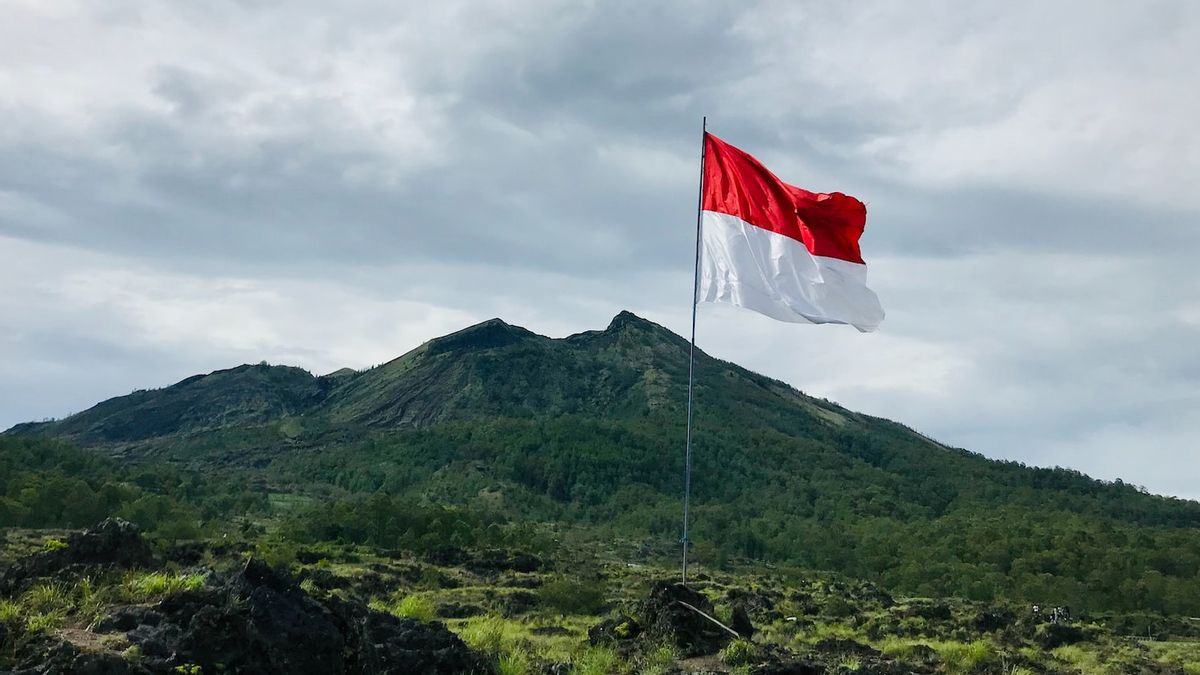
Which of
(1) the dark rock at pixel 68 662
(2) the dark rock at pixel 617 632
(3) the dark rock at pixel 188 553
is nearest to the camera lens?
(1) the dark rock at pixel 68 662

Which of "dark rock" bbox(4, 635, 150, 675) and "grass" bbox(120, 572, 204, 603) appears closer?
"dark rock" bbox(4, 635, 150, 675)

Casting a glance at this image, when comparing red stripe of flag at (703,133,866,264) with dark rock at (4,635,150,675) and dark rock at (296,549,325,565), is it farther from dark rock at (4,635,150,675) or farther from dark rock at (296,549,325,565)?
dark rock at (296,549,325,565)

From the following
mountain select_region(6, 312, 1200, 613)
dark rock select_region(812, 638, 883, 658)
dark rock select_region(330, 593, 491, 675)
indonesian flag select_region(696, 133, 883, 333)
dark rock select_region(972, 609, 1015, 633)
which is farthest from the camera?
mountain select_region(6, 312, 1200, 613)

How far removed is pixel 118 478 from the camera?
115688 mm

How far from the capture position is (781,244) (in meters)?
18.5

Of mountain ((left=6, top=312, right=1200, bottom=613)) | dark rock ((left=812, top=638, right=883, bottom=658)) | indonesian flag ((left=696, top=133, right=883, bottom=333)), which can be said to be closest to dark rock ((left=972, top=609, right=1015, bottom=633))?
dark rock ((left=812, top=638, right=883, bottom=658))

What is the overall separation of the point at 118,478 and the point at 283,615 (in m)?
118

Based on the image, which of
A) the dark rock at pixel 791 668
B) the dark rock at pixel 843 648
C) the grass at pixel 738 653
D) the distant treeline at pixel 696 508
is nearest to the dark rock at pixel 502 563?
the distant treeline at pixel 696 508

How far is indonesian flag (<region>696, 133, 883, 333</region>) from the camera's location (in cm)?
1817

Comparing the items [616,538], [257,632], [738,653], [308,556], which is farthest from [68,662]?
[616,538]

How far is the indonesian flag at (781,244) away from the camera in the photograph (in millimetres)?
18172

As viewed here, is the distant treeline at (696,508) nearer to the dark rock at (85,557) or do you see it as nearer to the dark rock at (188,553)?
the dark rock at (188,553)

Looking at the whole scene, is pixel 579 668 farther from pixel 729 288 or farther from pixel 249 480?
pixel 249 480

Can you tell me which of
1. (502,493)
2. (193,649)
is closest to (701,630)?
(193,649)
